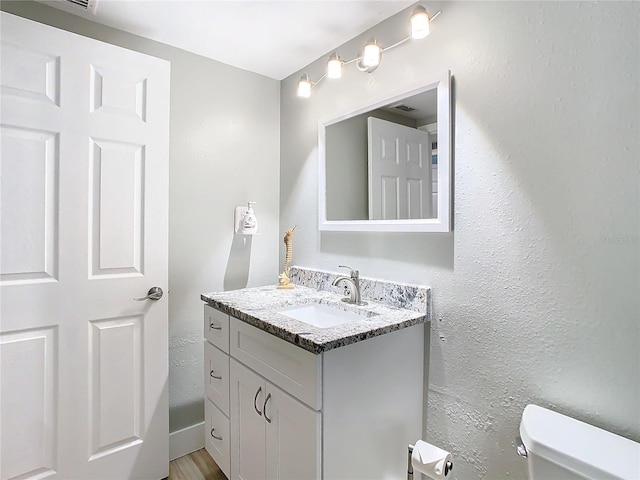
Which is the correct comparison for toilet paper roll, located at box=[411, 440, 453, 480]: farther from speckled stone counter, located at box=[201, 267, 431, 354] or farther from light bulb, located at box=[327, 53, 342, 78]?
light bulb, located at box=[327, 53, 342, 78]

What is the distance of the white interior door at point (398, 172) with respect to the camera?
4.77 ft

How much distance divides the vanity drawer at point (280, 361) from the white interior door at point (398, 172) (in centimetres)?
74

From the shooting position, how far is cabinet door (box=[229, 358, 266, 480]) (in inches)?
53.4

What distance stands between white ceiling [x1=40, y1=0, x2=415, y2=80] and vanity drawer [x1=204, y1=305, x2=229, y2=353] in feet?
4.45

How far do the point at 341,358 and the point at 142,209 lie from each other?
1146mm

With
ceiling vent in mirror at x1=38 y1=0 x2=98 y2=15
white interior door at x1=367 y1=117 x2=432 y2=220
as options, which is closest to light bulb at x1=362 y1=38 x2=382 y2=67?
white interior door at x1=367 y1=117 x2=432 y2=220

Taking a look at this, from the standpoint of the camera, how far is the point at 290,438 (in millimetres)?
1195

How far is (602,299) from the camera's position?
1003 mm

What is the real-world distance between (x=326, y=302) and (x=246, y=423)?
61cm

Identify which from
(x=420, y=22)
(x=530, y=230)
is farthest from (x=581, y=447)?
(x=420, y=22)

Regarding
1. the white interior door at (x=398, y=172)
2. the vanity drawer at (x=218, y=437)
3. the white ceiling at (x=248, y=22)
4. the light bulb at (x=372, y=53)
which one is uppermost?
the white ceiling at (x=248, y=22)

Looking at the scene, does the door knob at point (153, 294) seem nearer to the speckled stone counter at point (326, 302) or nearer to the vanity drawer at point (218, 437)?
the speckled stone counter at point (326, 302)

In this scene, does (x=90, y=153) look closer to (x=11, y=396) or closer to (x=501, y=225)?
(x=11, y=396)

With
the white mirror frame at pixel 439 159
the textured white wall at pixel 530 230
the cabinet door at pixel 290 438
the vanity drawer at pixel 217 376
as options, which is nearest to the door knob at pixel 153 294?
the vanity drawer at pixel 217 376
